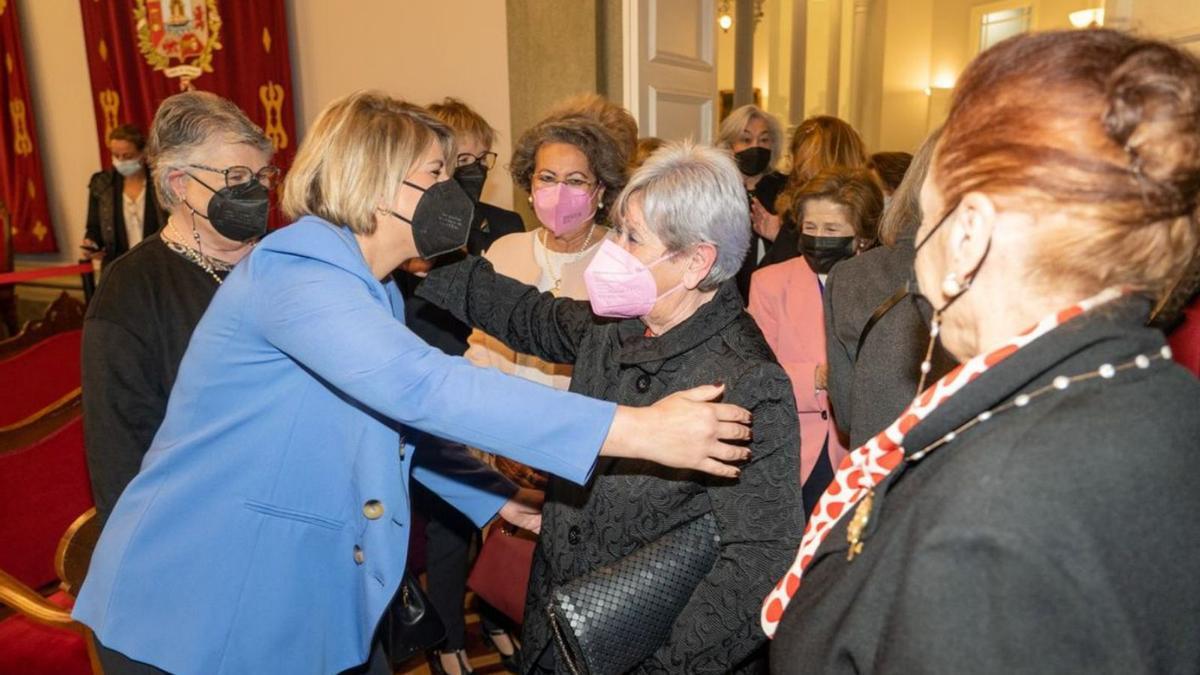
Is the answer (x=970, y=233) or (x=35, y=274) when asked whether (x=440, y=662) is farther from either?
(x=35, y=274)

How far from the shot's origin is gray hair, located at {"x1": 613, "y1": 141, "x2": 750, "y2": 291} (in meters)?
1.61

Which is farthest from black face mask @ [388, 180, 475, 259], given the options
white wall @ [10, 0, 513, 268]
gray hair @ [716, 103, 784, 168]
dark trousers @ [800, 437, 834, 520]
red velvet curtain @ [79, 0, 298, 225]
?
red velvet curtain @ [79, 0, 298, 225]

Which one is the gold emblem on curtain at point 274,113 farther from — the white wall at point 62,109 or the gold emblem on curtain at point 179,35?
the white wall at point 62,109

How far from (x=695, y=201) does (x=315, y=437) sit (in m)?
0.85

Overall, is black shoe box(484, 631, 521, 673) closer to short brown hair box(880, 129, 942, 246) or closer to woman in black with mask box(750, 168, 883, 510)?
woman in black with mask box(750, 168, 883, 510)

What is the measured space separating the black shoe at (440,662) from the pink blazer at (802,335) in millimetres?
1338

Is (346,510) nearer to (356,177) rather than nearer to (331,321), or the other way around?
(331,321)

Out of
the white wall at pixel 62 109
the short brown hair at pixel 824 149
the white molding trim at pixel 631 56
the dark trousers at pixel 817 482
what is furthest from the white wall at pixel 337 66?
the dark trousers at pixel 817 482

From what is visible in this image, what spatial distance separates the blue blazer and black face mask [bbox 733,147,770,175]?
277cm

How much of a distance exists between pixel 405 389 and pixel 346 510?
0.34m

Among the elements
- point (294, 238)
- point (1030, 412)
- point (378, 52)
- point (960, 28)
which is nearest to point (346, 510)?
point (294, 238)

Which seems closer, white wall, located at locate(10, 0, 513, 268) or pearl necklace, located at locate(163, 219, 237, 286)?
pearl necklace, located at locate(163, 219, 237, 286)

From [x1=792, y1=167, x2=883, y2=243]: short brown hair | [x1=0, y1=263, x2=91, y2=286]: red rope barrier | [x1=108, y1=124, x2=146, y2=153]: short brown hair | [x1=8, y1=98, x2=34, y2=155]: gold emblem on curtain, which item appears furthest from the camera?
[x1=8, y1=98, x2=34, y2=155]: gold emblem on curtain

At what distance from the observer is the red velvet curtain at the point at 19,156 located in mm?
6965
